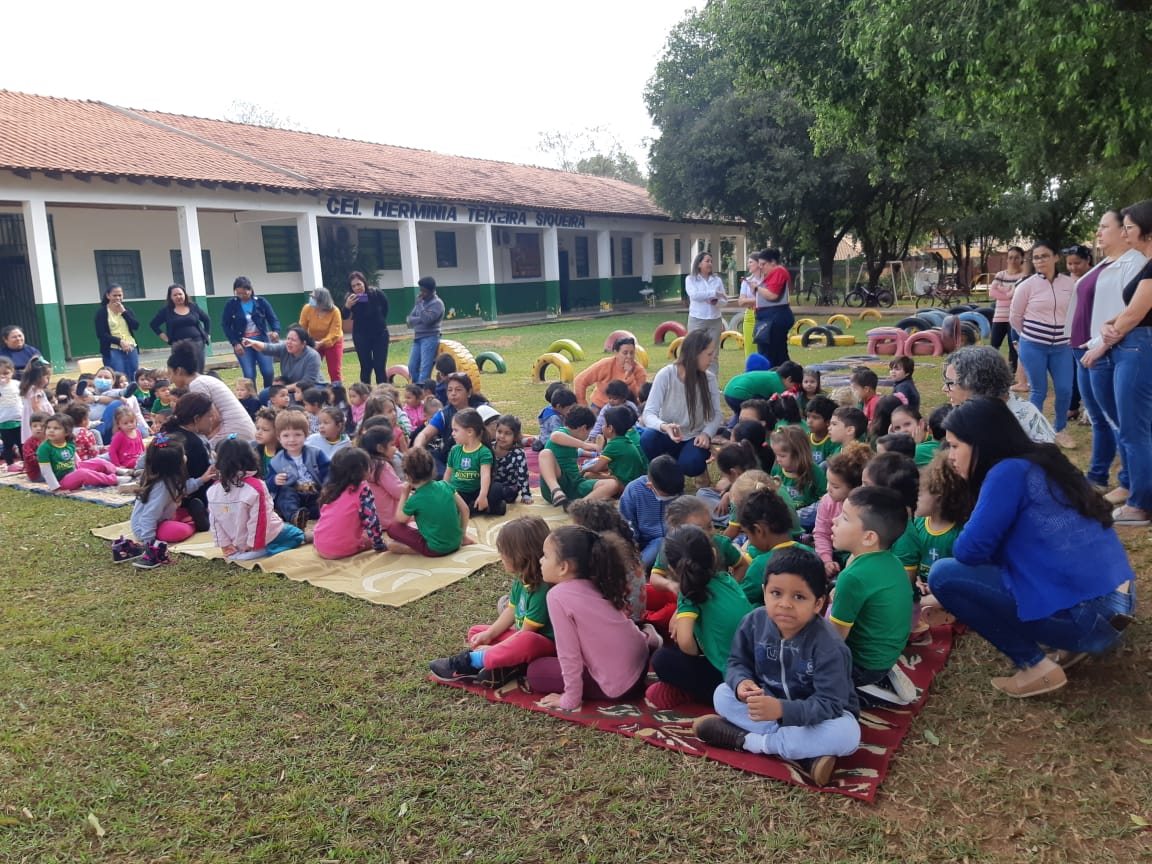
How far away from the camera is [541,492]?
6941mm

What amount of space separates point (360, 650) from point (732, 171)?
81.8ft

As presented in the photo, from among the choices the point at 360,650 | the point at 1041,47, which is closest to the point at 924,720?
the point at 360,650

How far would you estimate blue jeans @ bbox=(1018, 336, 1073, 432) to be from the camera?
6895 millimetres

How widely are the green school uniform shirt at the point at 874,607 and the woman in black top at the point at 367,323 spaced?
866cm

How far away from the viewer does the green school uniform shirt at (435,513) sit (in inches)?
215

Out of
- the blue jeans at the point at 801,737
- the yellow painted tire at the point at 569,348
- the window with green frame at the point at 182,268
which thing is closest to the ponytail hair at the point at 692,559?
the blue jeans at the point at 801,737

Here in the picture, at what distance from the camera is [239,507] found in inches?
216

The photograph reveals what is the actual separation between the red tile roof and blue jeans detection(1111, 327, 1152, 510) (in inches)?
676

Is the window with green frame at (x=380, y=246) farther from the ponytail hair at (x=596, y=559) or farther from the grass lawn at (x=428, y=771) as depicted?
the ponytail hair at (x=596, y=559)

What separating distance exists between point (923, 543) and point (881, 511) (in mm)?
1026

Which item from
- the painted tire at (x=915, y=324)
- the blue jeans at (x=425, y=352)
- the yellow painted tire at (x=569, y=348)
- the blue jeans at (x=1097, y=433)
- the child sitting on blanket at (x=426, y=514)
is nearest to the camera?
the child sitting on blanket at (x=426, y=514)

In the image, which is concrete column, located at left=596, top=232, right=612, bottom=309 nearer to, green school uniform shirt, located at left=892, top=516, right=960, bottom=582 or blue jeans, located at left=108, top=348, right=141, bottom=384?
blue jeans, located at left=108, top=348, right=141, bottom=384

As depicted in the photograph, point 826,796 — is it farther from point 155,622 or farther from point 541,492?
point 541,492

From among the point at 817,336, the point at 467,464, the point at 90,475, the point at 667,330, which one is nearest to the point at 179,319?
the point at 90,475
